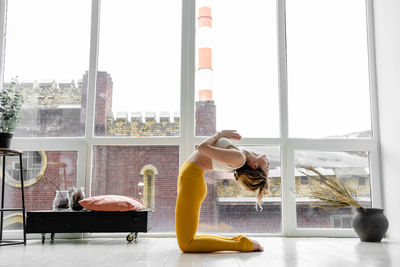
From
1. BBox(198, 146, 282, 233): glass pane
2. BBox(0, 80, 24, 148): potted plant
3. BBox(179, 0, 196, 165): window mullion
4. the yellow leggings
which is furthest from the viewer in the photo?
BBox(179, 0, 196, 165): window mullion

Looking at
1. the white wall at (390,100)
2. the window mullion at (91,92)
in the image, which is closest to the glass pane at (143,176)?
the window mullion at (91,92)

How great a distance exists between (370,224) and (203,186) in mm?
1652

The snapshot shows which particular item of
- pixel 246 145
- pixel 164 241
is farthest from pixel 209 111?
pixel 164 241

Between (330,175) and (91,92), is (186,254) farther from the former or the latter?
(91,92)

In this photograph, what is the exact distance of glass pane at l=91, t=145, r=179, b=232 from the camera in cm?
392

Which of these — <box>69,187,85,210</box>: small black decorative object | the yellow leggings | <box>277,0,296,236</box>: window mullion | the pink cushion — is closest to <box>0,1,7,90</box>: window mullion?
<box>69,187,85,210</box>: small black decorative object

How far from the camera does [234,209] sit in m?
3.92

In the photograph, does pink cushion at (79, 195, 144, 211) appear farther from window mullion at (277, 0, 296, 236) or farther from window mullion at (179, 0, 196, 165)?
window mullion at (277, 0, 296, 236)

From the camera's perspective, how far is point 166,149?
4.03m

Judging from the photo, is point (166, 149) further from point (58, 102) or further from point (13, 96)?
point (13, 96)

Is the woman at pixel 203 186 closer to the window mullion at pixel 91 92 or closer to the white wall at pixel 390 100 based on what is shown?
the window mullion at pixel 91 92

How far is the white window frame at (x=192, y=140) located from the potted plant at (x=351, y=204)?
262 mm

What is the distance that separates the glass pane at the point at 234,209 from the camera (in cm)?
390

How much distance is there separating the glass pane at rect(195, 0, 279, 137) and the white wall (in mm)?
1067
